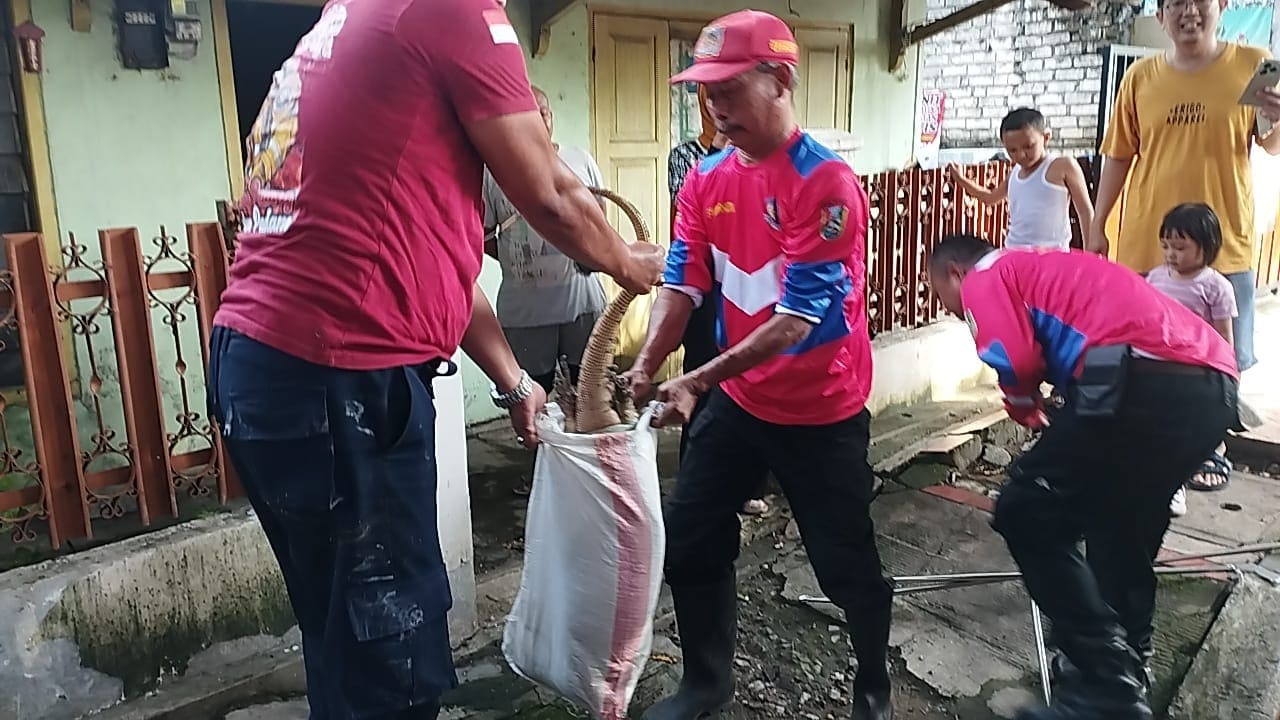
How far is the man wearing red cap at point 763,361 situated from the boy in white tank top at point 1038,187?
286cm

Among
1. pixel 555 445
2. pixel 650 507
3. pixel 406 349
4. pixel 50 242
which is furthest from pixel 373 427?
pixel 50 242

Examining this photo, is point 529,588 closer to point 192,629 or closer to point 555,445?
point 555,445

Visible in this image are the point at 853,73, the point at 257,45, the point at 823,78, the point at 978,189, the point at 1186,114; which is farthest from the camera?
the point at 853,73

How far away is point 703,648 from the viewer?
2828 millimetres

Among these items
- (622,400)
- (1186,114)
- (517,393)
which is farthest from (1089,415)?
(1186,114)

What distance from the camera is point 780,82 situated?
245 centimetres

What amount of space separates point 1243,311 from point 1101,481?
1.96 metres

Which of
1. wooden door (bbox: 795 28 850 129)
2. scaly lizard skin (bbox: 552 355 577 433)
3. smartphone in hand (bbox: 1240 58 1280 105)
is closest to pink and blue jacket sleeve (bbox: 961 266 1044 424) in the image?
scaly lizard skin (bbox: 552 355 577 433)

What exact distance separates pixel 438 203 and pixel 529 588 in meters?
1.14

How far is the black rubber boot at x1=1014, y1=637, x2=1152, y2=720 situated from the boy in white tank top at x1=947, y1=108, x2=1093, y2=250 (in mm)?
2763

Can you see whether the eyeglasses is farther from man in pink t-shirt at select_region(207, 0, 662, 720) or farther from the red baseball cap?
man in pink t-shirt at select_region(207, 0, 662, 720)

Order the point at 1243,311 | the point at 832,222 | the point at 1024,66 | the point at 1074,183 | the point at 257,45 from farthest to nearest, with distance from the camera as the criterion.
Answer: the point at 1024,66, the point at 257,45, the point at 1074,183, the point at 1243,311, the point at 832,222

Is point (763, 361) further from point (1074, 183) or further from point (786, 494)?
point (1074, 183)

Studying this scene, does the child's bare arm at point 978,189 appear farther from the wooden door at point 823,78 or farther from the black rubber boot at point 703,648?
the black rubber boot at point 703,648
